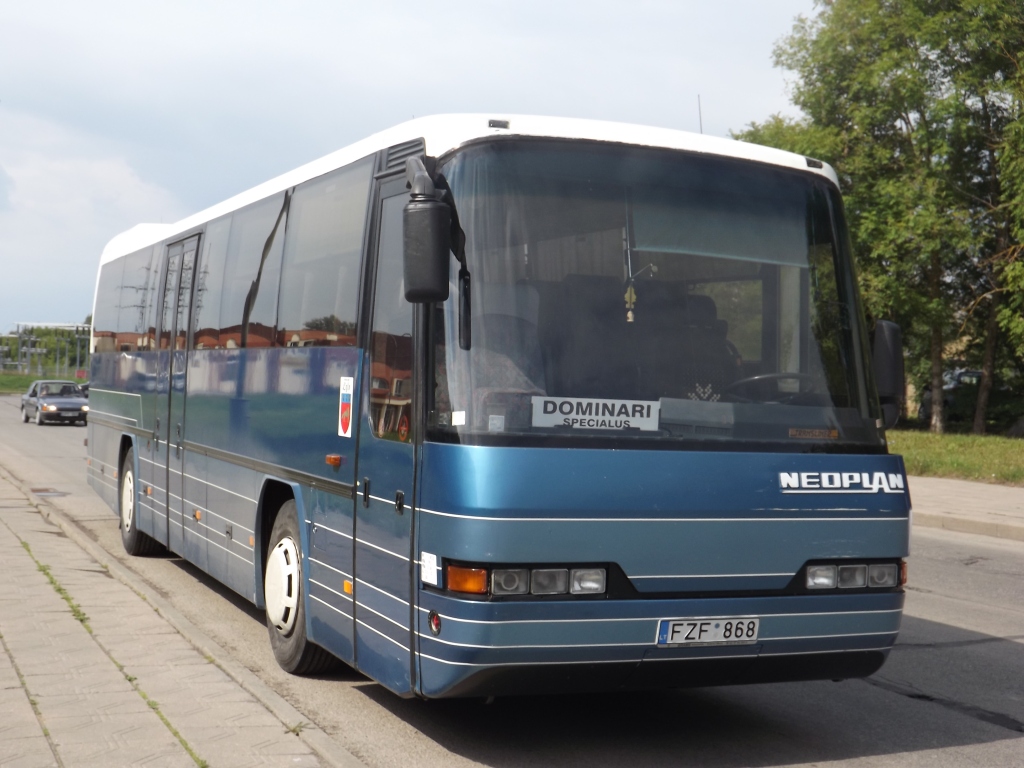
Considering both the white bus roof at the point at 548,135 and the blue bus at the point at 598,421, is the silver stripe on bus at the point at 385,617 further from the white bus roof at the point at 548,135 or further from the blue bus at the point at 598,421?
the white bus roof at the point at 548,135

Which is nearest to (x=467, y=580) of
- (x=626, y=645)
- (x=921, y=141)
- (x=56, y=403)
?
(x=626, y=645)

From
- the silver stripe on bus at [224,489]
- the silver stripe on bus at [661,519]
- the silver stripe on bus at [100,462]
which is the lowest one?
the silver stripe on bus at [100,462]

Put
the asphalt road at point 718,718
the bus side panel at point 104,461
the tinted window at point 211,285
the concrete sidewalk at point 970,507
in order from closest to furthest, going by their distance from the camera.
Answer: the asphalt road at point 718,718 → the tinted window at point 211,285 → the bus side panel at point 104,461 → the concrete sidewalk at point 970,507

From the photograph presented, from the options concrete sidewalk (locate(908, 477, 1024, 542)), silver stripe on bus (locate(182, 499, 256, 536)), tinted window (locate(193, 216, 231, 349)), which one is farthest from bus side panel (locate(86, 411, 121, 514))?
concrete sidewalk (locate(908, 477, 1024, 542))

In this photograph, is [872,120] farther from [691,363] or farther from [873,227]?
Result: [691,363]

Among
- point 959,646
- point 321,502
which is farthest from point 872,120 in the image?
point 321,502

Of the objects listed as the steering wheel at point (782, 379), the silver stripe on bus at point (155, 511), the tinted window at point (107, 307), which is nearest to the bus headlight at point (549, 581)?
the steering wheel at point (782, 379)

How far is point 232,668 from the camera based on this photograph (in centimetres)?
695

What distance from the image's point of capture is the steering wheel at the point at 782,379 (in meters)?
5.73

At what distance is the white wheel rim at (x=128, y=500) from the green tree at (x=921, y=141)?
83.9ft

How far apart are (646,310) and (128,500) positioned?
8.06m

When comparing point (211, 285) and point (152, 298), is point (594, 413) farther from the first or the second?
point (152, 298)

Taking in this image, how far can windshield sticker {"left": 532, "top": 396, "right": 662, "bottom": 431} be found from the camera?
532cm

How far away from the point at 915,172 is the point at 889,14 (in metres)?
5.21
